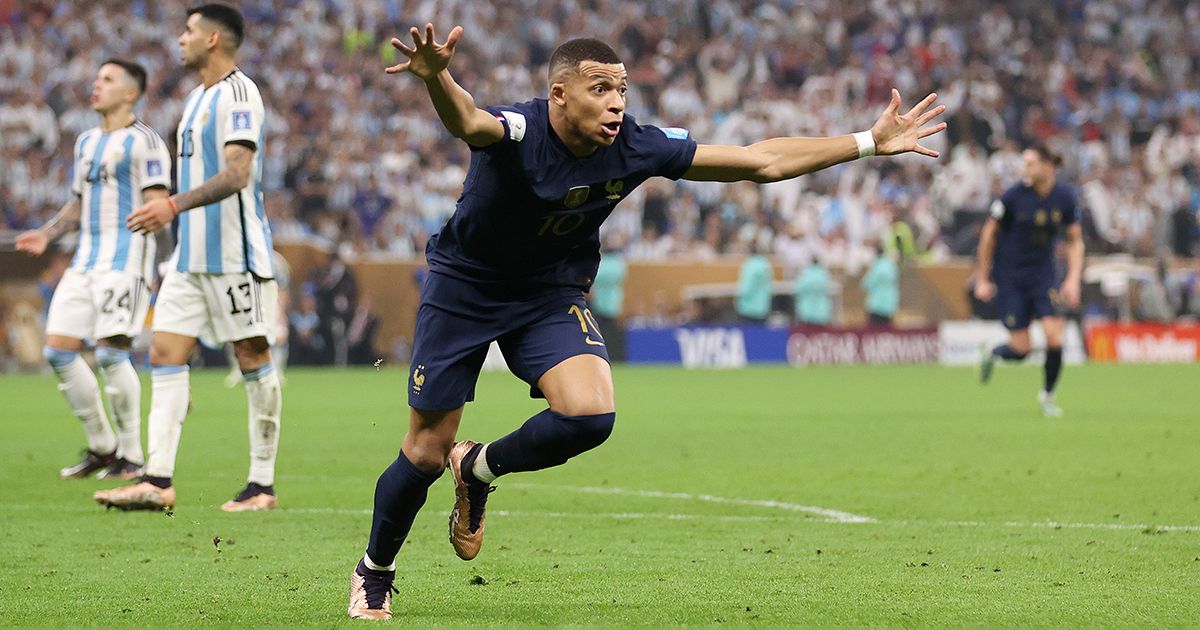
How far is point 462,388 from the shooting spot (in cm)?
570

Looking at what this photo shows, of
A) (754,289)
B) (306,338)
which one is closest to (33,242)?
(306,338)

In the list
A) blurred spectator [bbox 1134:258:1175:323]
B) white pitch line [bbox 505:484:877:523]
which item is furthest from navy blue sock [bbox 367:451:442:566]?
blurred spectator [bbox 1134:258:1175:323]

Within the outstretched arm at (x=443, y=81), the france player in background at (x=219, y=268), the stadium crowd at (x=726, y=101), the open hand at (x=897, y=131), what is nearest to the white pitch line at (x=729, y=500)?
the france player in background at (x=219, y=268)

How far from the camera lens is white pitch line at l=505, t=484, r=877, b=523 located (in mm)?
8414

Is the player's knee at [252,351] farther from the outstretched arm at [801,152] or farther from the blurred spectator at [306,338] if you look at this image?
the blurred spectator at [306,338]

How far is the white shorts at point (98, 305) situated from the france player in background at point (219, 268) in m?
1.33

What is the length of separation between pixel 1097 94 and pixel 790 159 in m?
32.1

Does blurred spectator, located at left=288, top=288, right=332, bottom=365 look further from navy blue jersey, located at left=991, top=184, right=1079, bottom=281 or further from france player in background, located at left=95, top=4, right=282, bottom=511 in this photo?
france player in background, located at left=95, top=4, right=282, bottom=511

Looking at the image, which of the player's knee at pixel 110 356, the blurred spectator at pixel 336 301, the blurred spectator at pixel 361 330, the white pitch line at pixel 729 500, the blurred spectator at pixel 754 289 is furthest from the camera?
the blurred spectator at pixel 754 289

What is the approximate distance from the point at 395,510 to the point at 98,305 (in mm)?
5119

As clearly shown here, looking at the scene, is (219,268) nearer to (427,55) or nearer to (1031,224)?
(427,55)

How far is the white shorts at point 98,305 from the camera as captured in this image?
33.4 ft

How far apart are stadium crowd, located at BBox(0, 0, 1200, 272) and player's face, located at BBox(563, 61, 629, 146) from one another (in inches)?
793

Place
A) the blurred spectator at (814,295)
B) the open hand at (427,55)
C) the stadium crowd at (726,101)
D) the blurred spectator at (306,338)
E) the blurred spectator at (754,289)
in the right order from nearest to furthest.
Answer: the open hand at (427,55) < the blurred spectator at (306,338) < the stadium crowd at (726,101) < the blurred spectator at (754,289) < the blurred spectator at (814,295)
